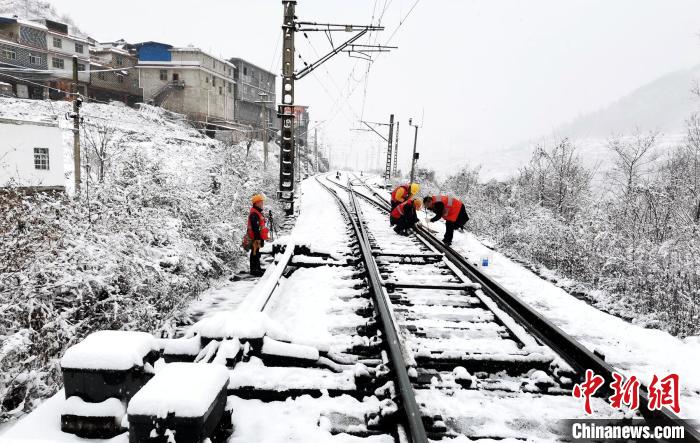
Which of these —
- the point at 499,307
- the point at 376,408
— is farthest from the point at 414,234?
the point at 376,408

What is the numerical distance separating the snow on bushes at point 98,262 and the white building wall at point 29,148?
17.5 metres

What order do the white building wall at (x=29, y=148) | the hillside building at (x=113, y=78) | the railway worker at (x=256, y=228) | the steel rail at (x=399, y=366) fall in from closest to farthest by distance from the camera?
the steel rail at (x=399, y=366), the railway worker at (x=256, y=228), the white building wall at (x=29, y=148), the hillside building at (x=113, y=78)

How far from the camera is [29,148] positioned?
23.5 m

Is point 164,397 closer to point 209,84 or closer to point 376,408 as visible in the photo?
point 376,408

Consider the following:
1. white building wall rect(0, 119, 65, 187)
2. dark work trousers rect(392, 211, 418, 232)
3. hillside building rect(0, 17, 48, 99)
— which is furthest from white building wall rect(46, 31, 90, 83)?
dark work trousers rect(392, 211, 418, 232)

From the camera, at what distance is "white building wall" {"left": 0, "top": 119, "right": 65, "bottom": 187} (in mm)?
22328

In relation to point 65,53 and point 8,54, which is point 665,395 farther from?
point 65,53

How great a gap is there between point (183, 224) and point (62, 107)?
3868 cm

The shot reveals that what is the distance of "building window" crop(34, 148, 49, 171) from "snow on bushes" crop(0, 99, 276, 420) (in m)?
19.2

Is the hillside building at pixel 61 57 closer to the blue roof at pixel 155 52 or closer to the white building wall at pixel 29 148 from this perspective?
the blue roof at pixel 155 52

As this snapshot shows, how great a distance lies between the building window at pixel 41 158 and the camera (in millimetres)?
24000

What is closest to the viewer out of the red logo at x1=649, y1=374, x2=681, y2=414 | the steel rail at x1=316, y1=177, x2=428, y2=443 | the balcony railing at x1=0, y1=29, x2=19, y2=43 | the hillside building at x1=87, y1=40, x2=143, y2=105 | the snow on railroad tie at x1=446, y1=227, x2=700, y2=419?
the steel rail at x1=316, y1=177, x2=428, y2=443

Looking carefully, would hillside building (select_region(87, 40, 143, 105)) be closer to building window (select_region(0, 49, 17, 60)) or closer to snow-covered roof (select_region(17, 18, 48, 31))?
snow-covered roof (select_region(17, 18, 48, 31))

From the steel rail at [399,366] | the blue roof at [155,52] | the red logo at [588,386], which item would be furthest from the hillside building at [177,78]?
the red logo at [588,386]
